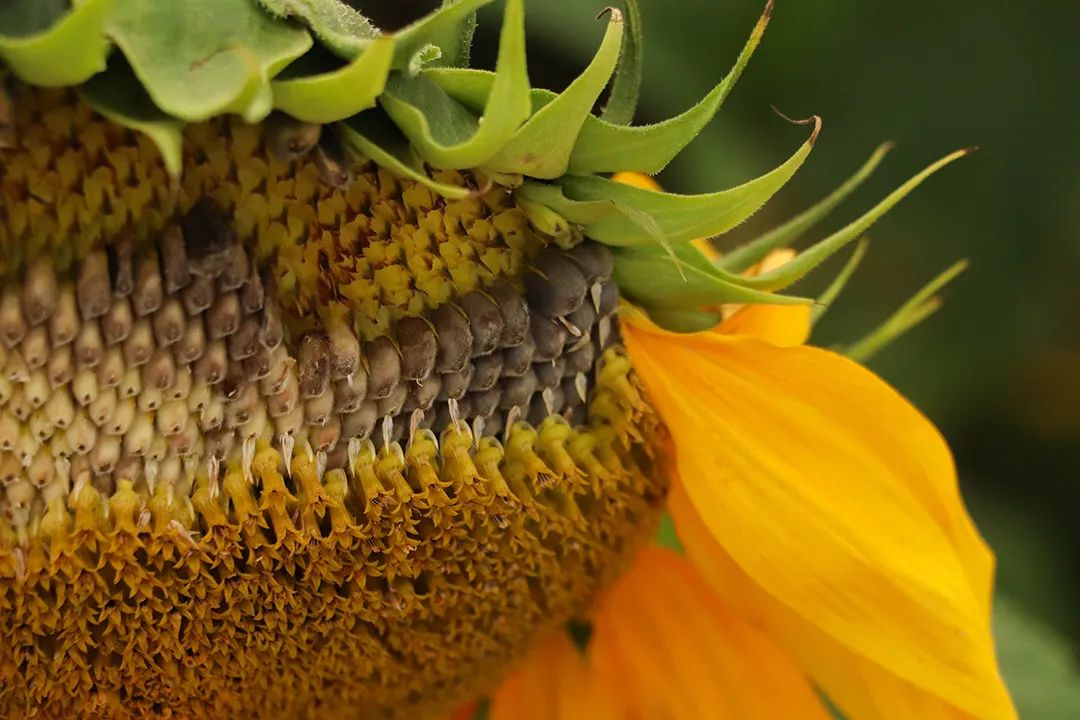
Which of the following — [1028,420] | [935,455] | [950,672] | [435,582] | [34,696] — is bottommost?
[1028,420]

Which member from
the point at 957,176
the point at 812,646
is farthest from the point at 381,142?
the point at 957,176

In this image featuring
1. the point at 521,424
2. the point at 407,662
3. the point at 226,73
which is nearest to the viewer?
the point at 226,73

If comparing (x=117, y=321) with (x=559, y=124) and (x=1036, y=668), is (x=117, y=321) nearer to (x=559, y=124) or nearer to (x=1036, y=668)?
(x=559, y=124)

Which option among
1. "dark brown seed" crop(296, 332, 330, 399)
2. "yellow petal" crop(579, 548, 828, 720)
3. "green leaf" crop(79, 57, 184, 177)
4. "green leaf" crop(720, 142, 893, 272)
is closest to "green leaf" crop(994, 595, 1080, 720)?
"yellow petal" crop(579, 548, 828, 720)

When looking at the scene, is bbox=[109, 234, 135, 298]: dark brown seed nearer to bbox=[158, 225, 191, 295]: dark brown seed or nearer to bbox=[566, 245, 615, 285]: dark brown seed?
bbox=[158, 225, 191, 295]: dark brown seed

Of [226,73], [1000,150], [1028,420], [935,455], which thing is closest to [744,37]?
[1000,150]

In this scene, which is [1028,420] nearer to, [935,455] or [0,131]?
[935,455]

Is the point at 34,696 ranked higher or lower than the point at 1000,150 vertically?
lower
